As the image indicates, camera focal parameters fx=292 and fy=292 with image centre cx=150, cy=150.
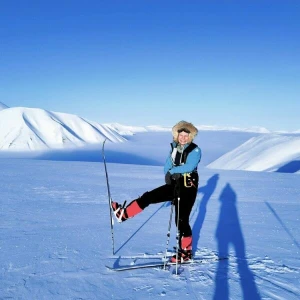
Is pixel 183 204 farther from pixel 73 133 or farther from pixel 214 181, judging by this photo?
pixel 73 133

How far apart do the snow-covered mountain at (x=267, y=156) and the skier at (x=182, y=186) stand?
2172cm

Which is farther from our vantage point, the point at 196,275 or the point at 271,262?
the point at 271,262

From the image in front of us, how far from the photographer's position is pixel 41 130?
120250 millimetres

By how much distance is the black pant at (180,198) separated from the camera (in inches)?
158

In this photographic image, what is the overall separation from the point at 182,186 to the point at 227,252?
4.50ft

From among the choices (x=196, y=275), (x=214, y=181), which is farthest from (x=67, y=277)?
(x=214, y=181)

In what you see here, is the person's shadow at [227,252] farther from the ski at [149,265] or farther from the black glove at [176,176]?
the black glove at [176,176]

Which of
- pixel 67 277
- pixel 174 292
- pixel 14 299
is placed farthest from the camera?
pixel 67 277

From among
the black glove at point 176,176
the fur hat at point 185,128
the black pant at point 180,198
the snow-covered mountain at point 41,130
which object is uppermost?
the snow-covered mountain at point 41,130

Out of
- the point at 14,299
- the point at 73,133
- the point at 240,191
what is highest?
the point at 73,133

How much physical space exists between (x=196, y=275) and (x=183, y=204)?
913mm

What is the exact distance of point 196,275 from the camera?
143 inches

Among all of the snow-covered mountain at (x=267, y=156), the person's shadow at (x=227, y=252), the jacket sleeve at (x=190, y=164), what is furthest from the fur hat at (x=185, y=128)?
the snow-covered mountain at (x=267, y=156)

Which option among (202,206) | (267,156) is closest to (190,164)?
(202,206)
